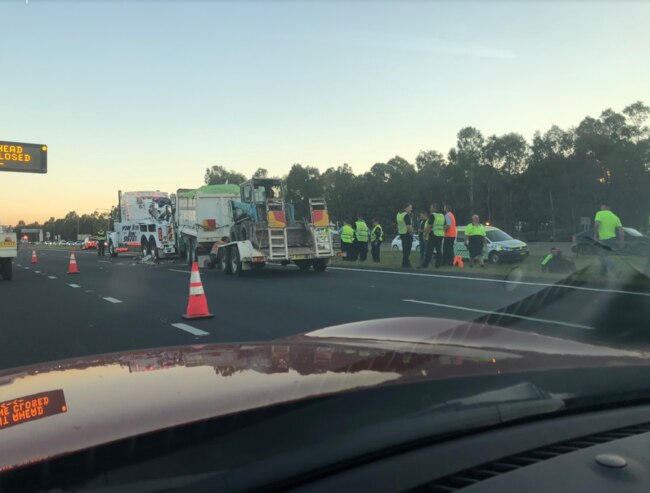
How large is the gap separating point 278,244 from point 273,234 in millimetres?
349

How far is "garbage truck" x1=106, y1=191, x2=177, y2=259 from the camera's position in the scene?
26578 mm

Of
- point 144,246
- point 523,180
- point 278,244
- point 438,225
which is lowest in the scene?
point 144,246

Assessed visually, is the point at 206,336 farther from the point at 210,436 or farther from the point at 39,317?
the point at 210,436

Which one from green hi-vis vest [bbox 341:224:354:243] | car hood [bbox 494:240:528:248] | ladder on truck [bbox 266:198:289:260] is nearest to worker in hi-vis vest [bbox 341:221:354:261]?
green hi-vis vest [bbox 341:224:354:243]

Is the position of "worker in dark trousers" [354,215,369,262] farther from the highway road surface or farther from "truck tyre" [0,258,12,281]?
"truck tyre" [0,258,12,281]

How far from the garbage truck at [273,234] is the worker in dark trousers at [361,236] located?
383 cm

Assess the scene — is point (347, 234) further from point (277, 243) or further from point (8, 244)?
point (8, 244)

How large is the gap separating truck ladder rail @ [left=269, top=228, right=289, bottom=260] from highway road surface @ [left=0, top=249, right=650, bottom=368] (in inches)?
53.3

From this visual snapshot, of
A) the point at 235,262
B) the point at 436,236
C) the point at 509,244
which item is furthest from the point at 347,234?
the point at 235,262

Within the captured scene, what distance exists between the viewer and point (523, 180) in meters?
74.9

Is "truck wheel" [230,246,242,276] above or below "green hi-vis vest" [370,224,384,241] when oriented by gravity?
below

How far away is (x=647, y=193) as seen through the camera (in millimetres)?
55625

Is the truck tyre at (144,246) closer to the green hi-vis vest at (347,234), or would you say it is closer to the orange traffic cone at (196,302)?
the green hi-vis vest at (347,234)

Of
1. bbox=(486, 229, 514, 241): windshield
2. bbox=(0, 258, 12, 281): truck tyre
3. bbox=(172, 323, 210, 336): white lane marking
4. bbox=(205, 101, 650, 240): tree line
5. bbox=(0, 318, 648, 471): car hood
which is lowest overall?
bbox=(172, 323, 210, 336): white lane marking
